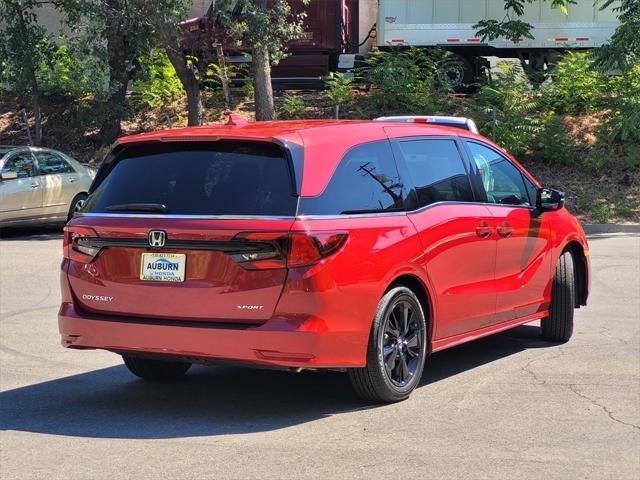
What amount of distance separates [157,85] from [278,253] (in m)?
21.3

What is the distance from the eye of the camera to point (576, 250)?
29.6ft

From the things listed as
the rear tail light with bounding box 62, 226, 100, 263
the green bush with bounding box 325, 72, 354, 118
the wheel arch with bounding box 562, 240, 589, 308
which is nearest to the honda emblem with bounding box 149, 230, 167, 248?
the rear tail light with bounding box 62, 226, 100, 263

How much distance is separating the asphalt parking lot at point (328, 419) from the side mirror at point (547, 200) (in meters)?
1.16

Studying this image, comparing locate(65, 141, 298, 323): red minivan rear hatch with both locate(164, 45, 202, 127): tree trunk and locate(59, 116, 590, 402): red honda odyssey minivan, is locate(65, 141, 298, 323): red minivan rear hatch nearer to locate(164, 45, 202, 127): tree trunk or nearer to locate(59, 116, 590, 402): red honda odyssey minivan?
locate(59, 116, 590, 402): red honda odyssey minivan

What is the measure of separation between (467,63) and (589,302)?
15.7 meters

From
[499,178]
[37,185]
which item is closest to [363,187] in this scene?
[499,178]

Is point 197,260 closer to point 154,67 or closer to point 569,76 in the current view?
point 569,76

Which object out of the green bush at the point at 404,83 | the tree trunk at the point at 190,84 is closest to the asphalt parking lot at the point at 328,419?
the tree trunk at the point at 190,84

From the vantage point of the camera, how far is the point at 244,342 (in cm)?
599

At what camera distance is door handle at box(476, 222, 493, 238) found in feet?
24.5

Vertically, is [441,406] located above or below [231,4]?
below

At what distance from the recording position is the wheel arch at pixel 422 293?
6730mm

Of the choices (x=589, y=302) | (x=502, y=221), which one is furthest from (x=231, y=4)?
(x=502, y=221)

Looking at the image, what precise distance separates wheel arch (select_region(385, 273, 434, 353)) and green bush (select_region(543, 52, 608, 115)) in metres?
17.2
